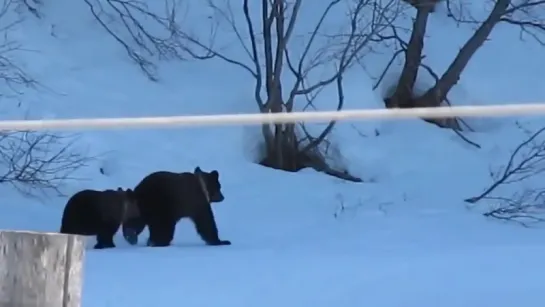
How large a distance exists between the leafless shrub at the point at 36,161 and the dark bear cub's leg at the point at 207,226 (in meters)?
1.59

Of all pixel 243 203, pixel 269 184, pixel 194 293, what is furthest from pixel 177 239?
pixel 194 293

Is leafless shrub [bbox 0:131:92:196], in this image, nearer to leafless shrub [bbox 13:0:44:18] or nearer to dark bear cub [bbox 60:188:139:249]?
dark bear cub [bbox 60:188:139:249]

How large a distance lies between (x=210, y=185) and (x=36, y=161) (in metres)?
1.68

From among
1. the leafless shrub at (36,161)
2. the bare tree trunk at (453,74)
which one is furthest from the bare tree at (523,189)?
the leafless shrub at (36,161)

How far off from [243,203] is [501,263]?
9.65ft

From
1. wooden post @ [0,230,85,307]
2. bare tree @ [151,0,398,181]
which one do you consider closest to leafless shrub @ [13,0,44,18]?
bare tree @ [151,0,398,181]

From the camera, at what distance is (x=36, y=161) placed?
9219 millimetres

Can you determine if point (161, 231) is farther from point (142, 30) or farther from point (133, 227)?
point (142, 30)

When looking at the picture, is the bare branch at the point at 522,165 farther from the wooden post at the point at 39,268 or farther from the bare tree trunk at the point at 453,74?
the wooden post at the point at 39,268

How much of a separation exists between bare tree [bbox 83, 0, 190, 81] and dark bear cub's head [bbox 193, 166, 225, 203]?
12.5ft

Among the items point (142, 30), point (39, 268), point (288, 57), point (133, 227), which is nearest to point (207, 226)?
point (133, 227)

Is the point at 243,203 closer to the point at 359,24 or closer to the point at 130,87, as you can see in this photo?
the point at 130,87

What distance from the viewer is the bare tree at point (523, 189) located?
943cm

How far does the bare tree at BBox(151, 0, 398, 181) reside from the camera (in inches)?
421
